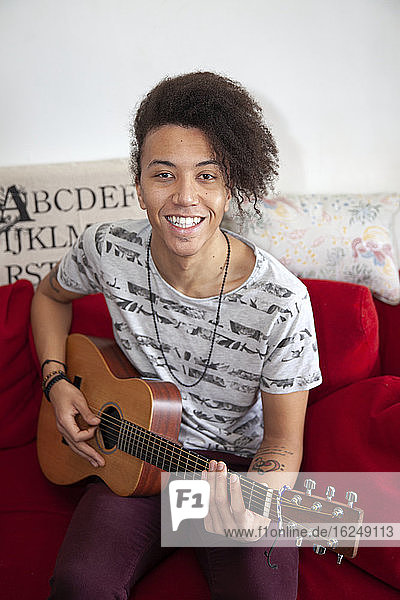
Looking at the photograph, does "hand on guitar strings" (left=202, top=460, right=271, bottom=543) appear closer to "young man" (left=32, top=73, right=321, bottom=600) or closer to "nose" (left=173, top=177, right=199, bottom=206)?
"young man" (left=32, top=73, right=321, bottom=600)

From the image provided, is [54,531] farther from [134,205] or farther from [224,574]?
[134,205]

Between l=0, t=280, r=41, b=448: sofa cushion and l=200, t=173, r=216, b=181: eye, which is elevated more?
l=200, t=173, r=216, b=181: eye

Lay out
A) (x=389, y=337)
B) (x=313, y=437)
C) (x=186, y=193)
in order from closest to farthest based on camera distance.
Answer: (x=186, y=193) < (x=313, y=437) < (x=389, y=337)

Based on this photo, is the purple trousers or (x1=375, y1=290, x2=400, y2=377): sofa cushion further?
(x1=375, y1=290, x2=400, y2=377): sofa cushion

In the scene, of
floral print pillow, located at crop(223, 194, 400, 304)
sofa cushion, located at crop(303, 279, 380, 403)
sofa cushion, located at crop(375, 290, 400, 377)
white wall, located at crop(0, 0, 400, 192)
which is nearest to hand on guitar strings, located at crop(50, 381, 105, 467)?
sofa cushion, located at crop(303, 279, 380, 403)

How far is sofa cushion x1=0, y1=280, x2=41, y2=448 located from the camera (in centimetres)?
144

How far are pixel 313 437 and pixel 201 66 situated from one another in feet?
4.18

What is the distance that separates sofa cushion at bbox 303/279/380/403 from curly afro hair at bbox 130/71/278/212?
414 millimetres

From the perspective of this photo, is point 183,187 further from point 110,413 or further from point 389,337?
point 389,337

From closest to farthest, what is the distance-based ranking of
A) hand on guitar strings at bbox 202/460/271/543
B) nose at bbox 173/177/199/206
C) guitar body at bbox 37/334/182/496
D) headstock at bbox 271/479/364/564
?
headstock at bbox 271/479/364/564 < hand on guitar strings at bbox 202/460/271/543 < nose at bbox 173/177/199/206 < guitar body at bbox 37/334/182/496

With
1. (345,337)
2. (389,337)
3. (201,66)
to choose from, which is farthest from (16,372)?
(201,66)

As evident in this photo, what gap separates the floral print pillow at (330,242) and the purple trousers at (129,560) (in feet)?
2.62

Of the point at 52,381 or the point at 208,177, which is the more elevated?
the point at 208,177

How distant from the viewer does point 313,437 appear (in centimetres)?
124
